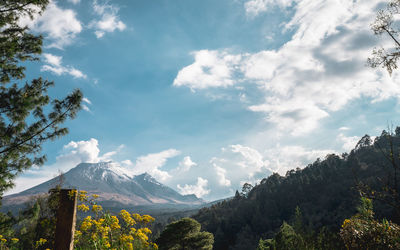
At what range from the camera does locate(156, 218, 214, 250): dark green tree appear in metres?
26.3

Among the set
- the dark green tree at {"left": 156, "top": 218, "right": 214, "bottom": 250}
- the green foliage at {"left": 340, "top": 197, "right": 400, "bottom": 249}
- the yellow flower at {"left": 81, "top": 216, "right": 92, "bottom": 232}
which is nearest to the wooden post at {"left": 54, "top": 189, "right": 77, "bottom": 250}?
the yellow flower at {"left": 81, "top": 216, "right": 92, "bottom": 232}

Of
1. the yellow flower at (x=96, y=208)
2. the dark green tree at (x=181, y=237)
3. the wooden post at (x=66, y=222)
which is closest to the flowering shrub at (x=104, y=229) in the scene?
the yellow flower at (x=96, y=208)

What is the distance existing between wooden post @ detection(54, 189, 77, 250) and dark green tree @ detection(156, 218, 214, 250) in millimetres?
26184

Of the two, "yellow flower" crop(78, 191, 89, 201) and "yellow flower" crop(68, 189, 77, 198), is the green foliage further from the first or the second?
"yellow flower" crop(78, 191, 89, 201)

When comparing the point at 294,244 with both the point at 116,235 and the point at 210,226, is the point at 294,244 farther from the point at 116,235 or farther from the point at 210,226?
the point at 210,226

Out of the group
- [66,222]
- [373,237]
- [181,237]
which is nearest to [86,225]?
[66,222]

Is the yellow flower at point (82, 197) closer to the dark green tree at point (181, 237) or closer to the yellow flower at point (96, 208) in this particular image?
the yellow flower at point (96, 208)

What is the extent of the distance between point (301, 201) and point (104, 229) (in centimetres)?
8771

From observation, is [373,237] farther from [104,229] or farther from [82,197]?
[82,197]

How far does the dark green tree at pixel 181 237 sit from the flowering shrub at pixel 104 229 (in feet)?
78.4

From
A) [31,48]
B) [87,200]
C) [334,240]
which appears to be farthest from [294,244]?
[31,48]

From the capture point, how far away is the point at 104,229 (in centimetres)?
383

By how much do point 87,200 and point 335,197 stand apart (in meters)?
84.2

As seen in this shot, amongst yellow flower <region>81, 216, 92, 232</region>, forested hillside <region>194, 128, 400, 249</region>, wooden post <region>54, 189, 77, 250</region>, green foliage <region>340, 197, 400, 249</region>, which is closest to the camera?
wooden post <region>54, 189, 77, 250</region>
